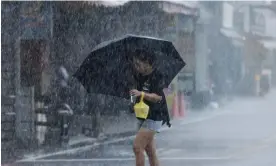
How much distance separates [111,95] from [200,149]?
4983mm

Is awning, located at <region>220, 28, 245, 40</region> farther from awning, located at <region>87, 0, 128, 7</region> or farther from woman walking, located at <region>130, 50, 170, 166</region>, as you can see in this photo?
woman walking, located at <region>130, 50, 170, 166</region>

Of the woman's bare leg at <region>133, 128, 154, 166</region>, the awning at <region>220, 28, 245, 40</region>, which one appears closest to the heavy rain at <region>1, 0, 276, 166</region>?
the woman's bare leg at <region>133, 128, 154, 166</region>

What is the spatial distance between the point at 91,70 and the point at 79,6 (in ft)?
25.5

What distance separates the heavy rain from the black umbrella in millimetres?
13

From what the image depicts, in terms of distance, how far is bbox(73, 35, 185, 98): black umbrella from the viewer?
28.7ft

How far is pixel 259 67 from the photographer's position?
4616cm

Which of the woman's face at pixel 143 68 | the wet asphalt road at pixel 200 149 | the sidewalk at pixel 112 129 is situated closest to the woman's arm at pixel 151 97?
the woman's face at pixel 143 68

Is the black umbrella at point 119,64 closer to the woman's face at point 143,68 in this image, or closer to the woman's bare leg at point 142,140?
the woman's face at point 143,68

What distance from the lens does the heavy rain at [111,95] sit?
28.8ft

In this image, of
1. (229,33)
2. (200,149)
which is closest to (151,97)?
(200,149)

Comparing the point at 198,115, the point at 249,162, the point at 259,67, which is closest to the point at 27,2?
the point at 249,162

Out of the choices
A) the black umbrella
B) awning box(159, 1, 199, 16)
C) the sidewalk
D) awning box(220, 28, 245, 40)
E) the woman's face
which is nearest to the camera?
the woman's face

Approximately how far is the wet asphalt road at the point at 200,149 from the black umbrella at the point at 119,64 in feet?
8.46

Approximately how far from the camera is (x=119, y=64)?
9180 millimetres
